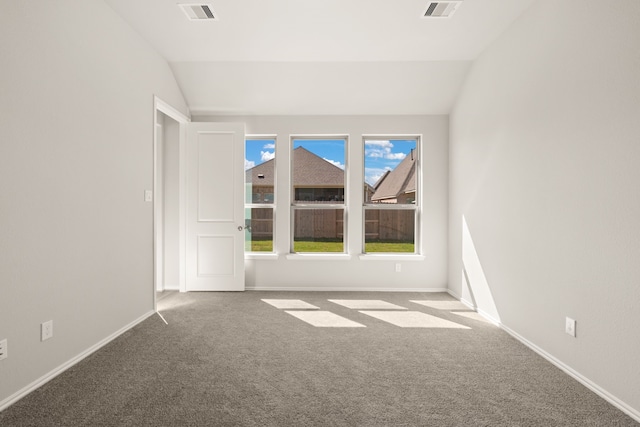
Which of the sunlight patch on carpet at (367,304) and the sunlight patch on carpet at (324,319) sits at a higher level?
the sunlight patch on carpet at (367,304)

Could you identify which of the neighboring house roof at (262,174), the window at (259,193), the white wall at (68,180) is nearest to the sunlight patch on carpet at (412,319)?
the window at (259,193)

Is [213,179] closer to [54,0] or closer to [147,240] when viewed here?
[147,240]

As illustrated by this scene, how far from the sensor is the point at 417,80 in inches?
174

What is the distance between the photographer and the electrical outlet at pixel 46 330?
230 centimetres

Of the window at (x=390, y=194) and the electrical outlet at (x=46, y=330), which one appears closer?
the electrical outlet at (x=46, y=330)

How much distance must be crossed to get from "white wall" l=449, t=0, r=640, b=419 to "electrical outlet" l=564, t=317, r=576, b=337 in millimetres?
42

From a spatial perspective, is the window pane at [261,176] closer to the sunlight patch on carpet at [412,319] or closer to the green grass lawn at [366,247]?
the green grass lawn at [366,247]

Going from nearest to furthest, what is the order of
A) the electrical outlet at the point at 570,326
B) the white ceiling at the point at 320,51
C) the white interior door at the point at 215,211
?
the electrical outlet at the point at 570,326 < the white ceiling at the point at 320,51 < the white interior door at the point at 215,211

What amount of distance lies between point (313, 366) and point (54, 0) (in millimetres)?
3100

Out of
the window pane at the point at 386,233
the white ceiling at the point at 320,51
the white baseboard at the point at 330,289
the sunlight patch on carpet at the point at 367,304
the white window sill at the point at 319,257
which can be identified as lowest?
the sunlight patch on carpet at the point at 367,304

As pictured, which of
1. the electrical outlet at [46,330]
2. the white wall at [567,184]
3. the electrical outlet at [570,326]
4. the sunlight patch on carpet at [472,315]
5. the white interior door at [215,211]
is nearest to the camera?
the white wall at [567,184]

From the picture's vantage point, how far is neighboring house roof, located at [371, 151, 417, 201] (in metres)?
5.08

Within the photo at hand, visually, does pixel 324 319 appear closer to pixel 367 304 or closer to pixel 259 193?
pixel 367 304

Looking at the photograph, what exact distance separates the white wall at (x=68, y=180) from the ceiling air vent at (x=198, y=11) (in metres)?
0.63
